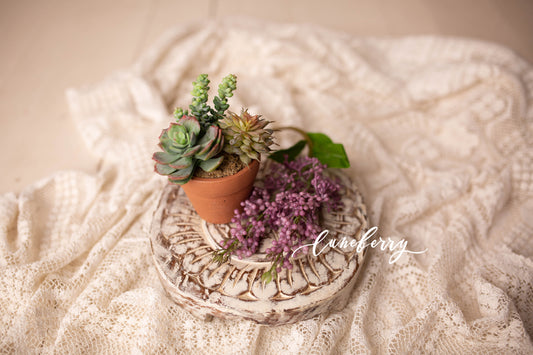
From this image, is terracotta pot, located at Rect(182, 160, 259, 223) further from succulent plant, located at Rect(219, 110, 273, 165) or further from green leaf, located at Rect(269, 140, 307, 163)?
green leaf, located at Rect(269, 140, 307, 163)

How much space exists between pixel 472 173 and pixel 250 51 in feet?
3.53

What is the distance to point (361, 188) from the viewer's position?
1.27 meters

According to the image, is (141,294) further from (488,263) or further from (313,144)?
(488,263)

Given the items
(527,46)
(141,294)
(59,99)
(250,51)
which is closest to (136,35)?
(59,99)

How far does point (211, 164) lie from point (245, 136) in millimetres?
96

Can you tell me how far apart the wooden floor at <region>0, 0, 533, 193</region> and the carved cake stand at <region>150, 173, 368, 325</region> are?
0.65 metres

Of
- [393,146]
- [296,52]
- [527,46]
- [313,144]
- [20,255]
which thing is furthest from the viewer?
[527,46]

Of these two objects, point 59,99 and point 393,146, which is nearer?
point 393,146

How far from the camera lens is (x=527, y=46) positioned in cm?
191

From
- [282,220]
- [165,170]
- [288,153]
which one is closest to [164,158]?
[165,170]

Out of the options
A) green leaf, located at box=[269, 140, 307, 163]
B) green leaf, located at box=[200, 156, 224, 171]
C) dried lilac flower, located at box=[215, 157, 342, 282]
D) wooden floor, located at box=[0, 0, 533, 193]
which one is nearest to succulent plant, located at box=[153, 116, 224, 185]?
green leaf, located at box=[200, 156, 224, 171]

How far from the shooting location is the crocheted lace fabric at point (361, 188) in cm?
95

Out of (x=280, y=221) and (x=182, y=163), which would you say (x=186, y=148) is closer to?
(x=182, y=163)

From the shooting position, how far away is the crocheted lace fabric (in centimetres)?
95
